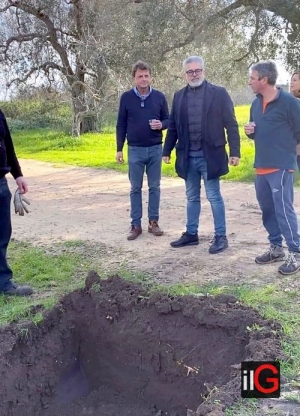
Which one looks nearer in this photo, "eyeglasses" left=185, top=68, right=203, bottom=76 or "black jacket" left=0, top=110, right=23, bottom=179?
"black jacket" left=0, top=110, right=23, bottom=179

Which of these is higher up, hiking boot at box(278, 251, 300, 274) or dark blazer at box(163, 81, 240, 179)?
dark blazer at box(163, 81, 240, 179)

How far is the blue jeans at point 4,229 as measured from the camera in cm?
473

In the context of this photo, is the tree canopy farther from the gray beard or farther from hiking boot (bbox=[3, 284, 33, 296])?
hiking boot (bbox=[3, 284, 33, 296])

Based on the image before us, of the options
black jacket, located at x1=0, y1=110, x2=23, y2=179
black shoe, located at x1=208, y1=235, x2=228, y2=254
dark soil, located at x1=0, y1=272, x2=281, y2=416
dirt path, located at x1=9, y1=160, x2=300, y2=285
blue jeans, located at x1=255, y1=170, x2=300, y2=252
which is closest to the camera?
dark soil, located at x1=0, y1=272, x2=281, y2=416

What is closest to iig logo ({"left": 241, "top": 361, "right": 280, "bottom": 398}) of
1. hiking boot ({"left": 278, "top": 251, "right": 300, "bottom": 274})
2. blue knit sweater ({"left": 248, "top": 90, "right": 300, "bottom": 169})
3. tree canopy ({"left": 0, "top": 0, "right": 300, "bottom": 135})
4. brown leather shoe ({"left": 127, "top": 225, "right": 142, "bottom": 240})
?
hiking boot ({"left": 278, "top": 251, "right": 300, "bottom": 274})

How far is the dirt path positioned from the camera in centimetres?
530

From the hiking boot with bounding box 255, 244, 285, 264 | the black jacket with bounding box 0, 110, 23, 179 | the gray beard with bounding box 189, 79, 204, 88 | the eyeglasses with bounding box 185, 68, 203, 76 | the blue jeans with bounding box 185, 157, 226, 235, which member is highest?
the eyeglasses with bounding box 185, 68, 203, 76

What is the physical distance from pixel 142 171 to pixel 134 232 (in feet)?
2.41

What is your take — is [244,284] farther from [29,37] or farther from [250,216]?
[29,37]

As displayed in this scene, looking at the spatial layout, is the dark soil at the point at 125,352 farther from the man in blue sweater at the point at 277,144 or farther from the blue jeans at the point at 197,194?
the blue jeans at the point at 197,194

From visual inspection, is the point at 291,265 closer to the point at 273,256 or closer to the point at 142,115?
the point at 273,256

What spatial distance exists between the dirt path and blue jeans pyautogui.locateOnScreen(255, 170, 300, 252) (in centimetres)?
39

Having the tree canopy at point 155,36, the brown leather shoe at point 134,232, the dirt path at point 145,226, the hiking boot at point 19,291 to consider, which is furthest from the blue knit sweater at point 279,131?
Result: the tree canopy at point 155,36

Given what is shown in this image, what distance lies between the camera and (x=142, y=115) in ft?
20.1
